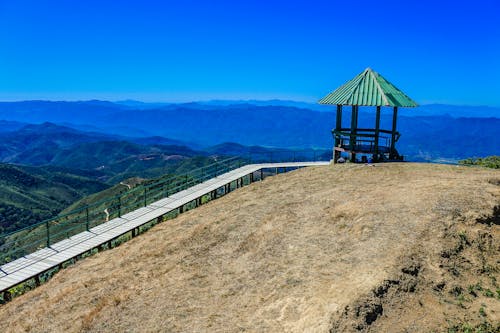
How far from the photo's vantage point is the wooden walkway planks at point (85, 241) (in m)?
13.3

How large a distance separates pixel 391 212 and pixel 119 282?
884 cm

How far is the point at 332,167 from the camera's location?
2247cm

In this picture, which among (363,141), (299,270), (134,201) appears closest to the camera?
(299,270)

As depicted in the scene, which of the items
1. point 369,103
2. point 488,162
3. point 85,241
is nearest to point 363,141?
point 369,103

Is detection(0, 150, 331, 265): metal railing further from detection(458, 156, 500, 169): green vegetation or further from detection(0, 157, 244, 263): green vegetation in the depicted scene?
detection(458, 156, 500, 169): green vegetation

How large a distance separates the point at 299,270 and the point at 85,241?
906 cm

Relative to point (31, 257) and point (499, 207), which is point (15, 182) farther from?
point (499, 207)

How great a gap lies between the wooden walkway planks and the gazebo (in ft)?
25.1

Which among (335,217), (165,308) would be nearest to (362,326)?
(165,308)

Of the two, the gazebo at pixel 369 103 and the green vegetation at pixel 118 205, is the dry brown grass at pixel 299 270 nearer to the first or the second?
the green vegetation at pixel 118 205

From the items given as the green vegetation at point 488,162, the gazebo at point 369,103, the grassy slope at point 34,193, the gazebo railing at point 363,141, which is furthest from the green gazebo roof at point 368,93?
the grassy slope at point 34,193

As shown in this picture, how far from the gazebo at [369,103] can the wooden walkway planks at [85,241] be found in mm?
7645

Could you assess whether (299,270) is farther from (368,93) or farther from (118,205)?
(368,93)

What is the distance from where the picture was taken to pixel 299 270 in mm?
11109
